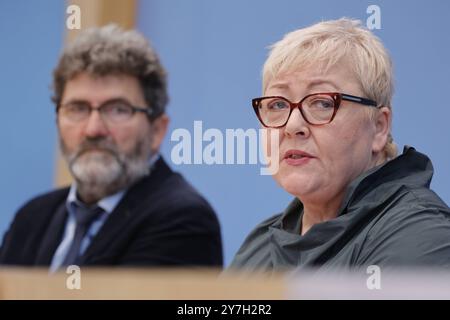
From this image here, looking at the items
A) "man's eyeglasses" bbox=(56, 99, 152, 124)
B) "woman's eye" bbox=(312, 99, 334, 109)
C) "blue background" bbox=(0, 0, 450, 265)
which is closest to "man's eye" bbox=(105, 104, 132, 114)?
"man's eyeglasses" bbox=(56, 99, 152, 124)

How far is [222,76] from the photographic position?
5.82ft

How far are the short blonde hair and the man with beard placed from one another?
406mm

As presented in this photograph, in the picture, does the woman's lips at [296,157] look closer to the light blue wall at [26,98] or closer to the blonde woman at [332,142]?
the blonde woman at [332,142]

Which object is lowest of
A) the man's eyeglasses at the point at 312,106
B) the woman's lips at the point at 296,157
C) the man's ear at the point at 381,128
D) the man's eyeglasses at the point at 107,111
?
the woman's lips at the point at 296,157

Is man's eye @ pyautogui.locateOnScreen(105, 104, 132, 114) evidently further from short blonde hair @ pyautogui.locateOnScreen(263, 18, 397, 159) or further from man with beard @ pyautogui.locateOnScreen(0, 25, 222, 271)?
short blonde hair @ pyautogui.locateOnScreen(263, 18, 397, 159)

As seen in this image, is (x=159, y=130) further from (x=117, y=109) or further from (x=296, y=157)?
(x=296, y=157)

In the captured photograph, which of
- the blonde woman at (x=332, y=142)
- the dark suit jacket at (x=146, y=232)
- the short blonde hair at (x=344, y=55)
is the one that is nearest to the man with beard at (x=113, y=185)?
the dark suit jacket at (x=146, y=232)

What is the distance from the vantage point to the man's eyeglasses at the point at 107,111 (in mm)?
1861

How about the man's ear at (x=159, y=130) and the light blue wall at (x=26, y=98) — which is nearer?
the man's ear at (x=159, y=130)

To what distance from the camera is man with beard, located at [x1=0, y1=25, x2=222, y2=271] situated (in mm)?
1781

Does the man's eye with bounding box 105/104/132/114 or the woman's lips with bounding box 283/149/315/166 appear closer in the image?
the woman's lips with bounding box 283/149/315/166

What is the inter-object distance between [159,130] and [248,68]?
0.89ft

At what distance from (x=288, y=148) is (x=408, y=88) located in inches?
11.2

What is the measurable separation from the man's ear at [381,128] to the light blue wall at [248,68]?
3cm
